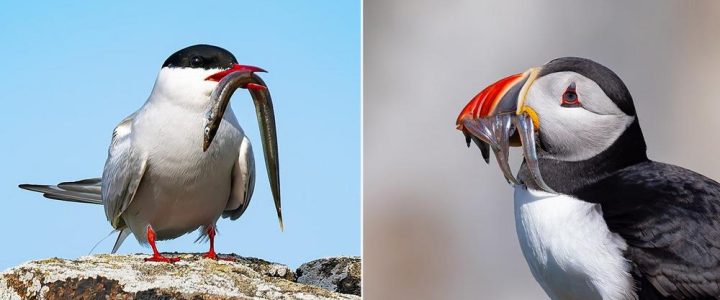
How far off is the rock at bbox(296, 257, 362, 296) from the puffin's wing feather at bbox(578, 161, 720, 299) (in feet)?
3.60

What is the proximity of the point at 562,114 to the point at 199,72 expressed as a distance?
4.00ft

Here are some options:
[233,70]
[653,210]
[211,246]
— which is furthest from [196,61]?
[653,210]

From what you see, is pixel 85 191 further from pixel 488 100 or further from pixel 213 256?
pixel 488 100

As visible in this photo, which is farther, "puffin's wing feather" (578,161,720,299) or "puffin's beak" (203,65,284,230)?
"puffin's beak" (203,65,284,230)

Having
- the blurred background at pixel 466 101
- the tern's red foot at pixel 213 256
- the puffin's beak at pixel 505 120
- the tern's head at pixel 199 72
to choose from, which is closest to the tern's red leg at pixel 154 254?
the tern's red foot at pixel 213 256

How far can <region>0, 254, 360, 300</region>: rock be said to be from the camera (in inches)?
109

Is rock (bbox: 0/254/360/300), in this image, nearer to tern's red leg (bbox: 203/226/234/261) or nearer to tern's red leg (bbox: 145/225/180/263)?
tern's red leg (bbox: 145/225/180/263)

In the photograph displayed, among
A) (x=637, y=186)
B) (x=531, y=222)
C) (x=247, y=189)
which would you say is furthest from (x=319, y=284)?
(x=637, y=186)

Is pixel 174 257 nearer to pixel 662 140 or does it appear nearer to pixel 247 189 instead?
pixel 247 189

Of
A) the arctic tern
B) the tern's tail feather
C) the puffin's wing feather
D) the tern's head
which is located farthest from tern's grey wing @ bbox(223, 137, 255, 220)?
the puffin's wing feather

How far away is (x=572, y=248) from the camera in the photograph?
8.89 ft

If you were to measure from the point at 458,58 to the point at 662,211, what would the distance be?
179 cm

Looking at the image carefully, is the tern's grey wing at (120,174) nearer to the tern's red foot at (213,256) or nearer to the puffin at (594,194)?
the tern's red foot at (213,256)

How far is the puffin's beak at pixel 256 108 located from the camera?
3.32m
